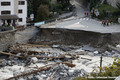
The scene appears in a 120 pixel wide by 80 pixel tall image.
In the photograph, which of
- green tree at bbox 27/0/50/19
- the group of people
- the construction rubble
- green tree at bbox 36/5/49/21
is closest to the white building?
green tree at bbox 36/5/49/21

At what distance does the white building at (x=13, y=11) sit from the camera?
45888 millimetres

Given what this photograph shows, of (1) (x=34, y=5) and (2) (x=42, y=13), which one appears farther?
(1) (x=34, y=5)

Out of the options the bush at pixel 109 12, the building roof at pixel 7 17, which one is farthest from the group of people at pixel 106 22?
the building roof at pixel 7 17

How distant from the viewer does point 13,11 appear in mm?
47375

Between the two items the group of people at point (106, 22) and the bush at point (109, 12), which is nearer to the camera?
the group of people at point (106, 22)

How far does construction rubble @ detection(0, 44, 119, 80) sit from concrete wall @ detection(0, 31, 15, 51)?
121 cm

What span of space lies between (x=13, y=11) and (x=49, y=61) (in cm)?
1758

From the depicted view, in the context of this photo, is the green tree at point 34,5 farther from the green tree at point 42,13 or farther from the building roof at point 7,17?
the building roof at point 7,17

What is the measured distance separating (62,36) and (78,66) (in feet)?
41.0

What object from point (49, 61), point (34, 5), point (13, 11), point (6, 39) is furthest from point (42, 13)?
point (49, 61)

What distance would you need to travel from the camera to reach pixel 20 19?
48875 millimetres

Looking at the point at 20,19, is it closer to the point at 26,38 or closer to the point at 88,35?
the point at 26,38

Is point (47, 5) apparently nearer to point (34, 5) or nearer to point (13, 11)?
point (34, 5)

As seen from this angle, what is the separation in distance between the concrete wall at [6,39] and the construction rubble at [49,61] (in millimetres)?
1209
